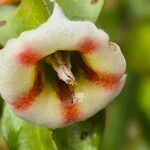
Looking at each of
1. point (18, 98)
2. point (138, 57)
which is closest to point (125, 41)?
point (138, 57)

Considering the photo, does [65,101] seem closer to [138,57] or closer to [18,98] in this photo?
[18,98]

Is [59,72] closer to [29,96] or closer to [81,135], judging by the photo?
[29,96]

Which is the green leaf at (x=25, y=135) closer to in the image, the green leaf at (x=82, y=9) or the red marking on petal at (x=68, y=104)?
the red marking on petal at (x=68, y=104)

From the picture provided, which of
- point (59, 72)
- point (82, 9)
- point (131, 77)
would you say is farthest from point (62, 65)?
point (131, 77)

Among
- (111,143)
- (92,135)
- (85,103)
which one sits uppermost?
(85,103)

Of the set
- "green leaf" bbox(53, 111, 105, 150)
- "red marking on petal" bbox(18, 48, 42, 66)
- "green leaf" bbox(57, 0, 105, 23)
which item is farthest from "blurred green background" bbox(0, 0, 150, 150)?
"red marking on petal" bbox(18, 48, 42, 66)
